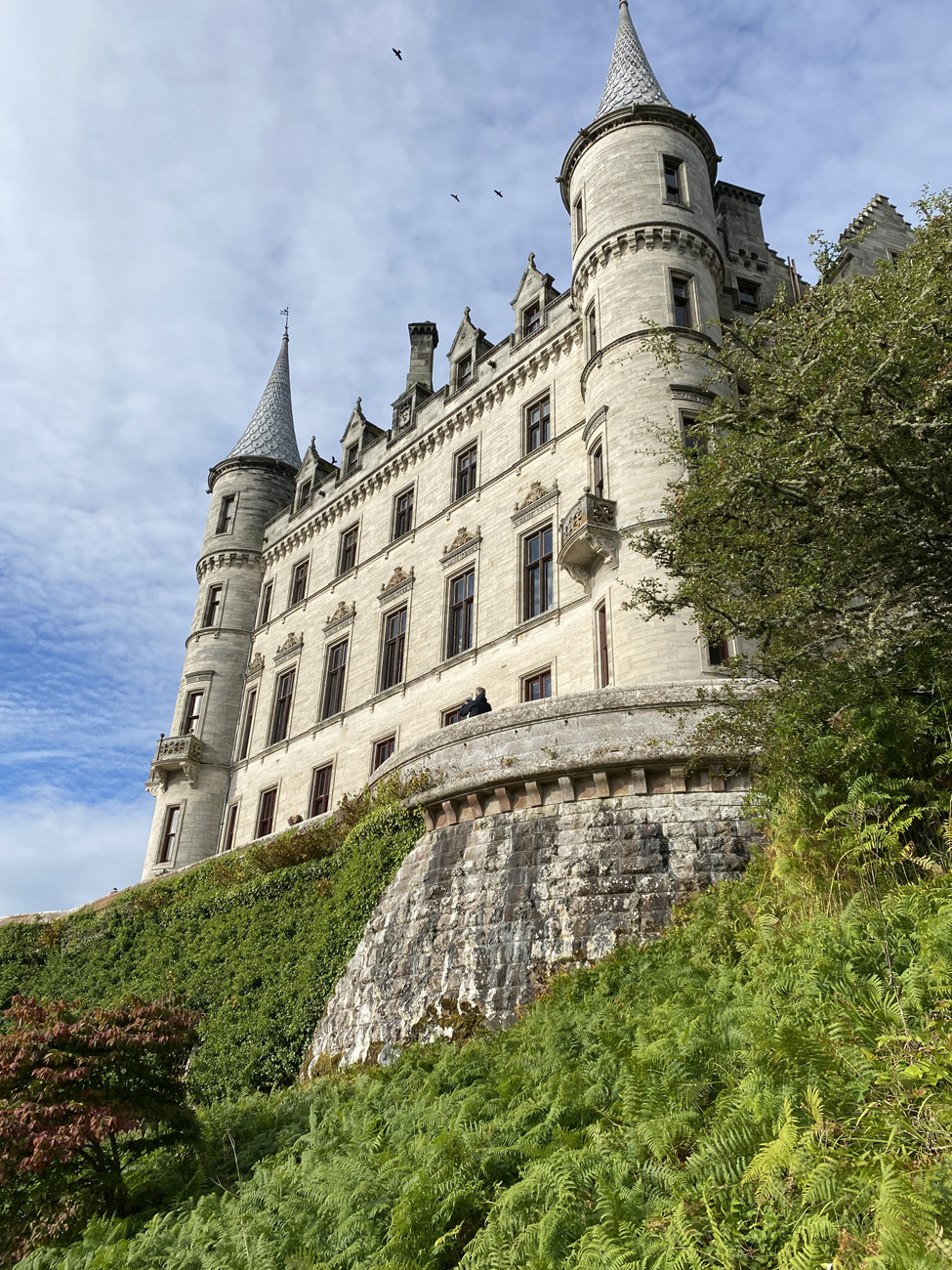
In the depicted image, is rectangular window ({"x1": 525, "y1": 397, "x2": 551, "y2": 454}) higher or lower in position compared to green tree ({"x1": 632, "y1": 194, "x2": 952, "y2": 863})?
higher

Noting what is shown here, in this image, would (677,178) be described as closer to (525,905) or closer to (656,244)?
(656,244)

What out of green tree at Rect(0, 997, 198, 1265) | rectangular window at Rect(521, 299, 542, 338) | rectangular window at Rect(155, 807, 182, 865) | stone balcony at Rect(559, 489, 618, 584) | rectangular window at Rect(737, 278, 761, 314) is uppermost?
rectangular window at Rect(521, 299, 542, 338)

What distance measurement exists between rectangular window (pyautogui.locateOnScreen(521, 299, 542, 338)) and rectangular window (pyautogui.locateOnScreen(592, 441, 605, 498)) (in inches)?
301

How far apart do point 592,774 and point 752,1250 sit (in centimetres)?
938

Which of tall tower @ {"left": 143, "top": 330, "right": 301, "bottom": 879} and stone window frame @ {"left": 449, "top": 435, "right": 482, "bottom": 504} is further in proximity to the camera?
tall tower @ {"left": 143, "top": 330, "right": 301, "bottom": 879}

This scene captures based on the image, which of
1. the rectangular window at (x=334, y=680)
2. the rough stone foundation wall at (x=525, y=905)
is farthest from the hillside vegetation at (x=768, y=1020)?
the rectangular window at (x=334, y=680)

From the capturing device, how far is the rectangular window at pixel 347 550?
33.6 m

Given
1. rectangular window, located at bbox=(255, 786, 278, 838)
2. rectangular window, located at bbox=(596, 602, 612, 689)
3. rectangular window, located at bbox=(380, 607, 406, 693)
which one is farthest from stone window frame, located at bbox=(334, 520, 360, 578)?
rectangular window, located at bbox=(596, 602, 612, 689)

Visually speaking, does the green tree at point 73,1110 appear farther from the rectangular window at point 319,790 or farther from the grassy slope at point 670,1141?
the rectangular window at point 319,790

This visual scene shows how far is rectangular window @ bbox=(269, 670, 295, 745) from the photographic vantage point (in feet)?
107

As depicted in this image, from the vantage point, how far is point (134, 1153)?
9.91 meters

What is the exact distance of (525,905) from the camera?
517 inches

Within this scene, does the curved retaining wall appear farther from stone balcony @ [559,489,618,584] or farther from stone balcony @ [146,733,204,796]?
stone balcony @ [146,733,204,796]

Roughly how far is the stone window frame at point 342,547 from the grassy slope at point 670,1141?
80.1 feet
